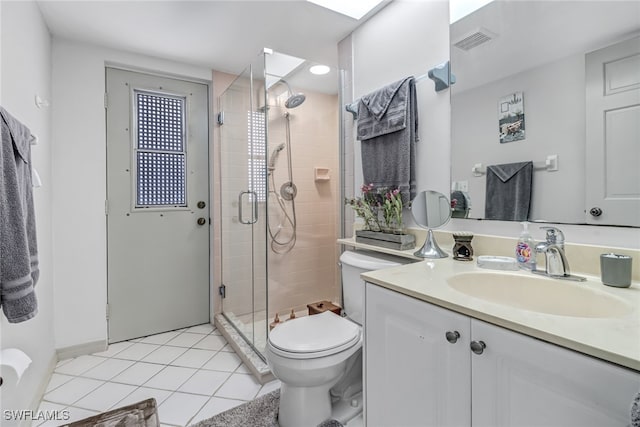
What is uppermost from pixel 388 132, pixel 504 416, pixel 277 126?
pixel 277 126

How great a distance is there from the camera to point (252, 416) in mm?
1532

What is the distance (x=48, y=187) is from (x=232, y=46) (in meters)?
1.57

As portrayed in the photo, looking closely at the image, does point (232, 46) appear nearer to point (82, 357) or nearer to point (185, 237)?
point (185, 237)

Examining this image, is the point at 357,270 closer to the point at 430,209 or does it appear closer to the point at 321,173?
the point at 430,209

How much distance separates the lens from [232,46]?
2246mm

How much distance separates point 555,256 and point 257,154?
5.63 feet

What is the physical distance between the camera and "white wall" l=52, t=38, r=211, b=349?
83.7 inches

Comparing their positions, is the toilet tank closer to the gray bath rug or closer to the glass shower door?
the gray bath rug

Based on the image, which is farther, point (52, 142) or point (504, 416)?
point (52, 142)

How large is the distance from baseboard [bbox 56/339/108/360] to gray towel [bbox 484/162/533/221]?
2692 millimetres

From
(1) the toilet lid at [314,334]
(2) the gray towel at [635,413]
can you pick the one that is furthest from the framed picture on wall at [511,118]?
(1) the toilet lid at [314,334]

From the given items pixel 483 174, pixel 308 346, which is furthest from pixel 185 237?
pixel 483 174

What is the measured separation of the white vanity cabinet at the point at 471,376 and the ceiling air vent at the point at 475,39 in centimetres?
114

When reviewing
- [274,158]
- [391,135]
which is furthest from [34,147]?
[391,135]
